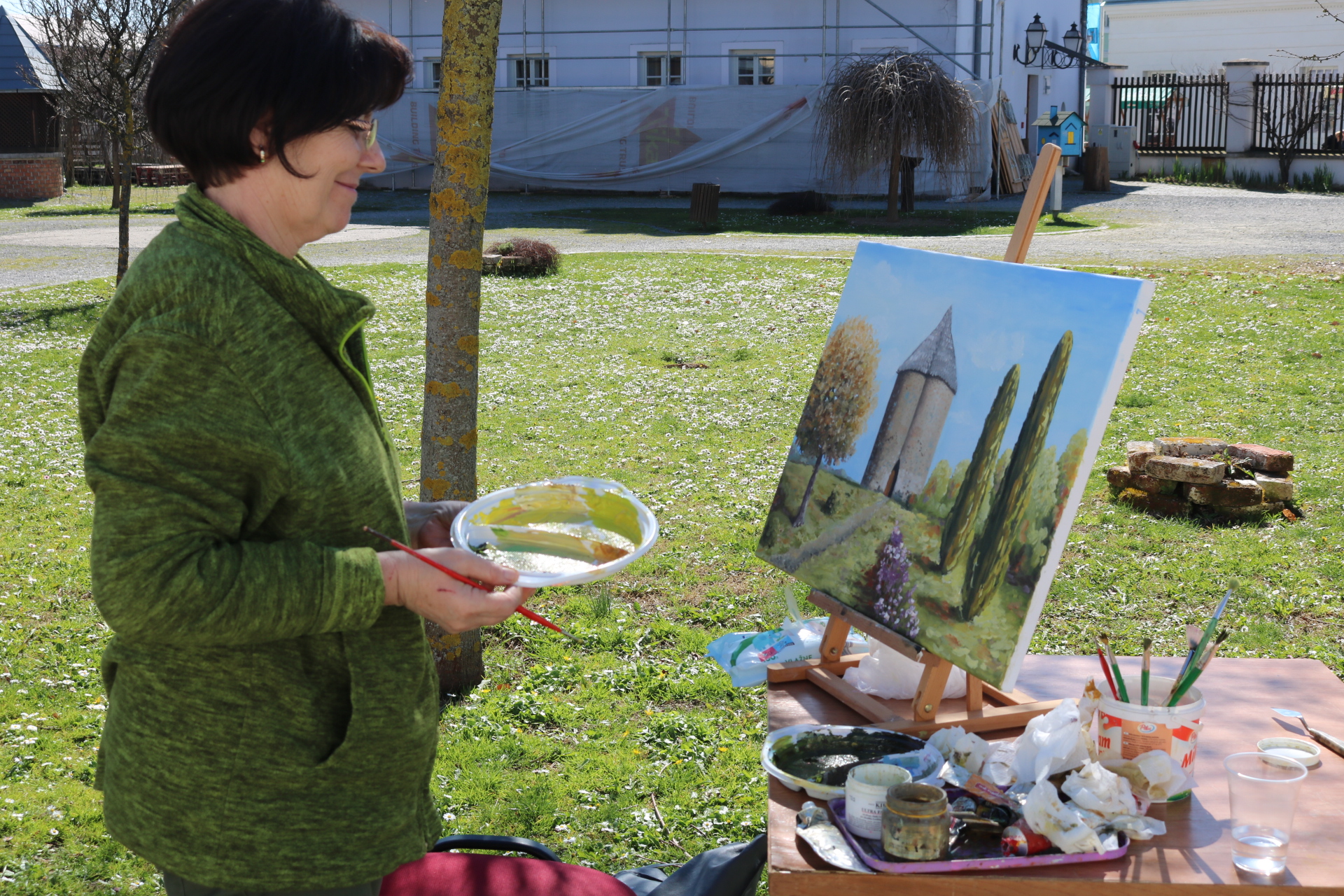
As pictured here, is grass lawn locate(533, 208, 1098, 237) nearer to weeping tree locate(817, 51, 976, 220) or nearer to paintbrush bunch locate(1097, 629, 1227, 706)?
weeping tree locate(817, 51, 976, 220)

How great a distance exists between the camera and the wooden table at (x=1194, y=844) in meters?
1.99

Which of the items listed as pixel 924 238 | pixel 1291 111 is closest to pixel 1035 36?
pixel 1291 111

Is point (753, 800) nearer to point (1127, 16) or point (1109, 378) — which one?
point (1109, 378)

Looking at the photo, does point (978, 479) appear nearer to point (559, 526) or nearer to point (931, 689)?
point (931, 689)

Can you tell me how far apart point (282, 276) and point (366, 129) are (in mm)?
299

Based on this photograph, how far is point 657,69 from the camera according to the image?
99.9ft

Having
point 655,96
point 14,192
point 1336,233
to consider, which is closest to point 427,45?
point 655,96

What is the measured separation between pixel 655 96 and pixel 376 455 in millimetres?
28040

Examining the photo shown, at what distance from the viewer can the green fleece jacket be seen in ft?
5.16

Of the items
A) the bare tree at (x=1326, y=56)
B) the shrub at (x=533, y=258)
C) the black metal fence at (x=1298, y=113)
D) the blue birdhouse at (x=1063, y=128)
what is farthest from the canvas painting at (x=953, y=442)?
the black metal fence at (x=1298, y=113)

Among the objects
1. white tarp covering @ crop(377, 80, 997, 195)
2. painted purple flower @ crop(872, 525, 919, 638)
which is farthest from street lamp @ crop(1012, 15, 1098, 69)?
painted purple flower @ crop(872, 525, 919, 638)

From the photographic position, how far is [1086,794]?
2.09m

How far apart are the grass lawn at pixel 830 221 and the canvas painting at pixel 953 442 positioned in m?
17.0

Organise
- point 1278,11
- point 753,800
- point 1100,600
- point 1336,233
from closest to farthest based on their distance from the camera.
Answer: point 753,800, point 1100,600, point 1336,233, point 1278,11
